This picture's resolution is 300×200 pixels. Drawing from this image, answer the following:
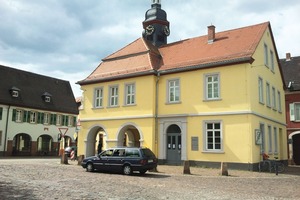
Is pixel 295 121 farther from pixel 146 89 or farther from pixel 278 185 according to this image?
pixel 278 185

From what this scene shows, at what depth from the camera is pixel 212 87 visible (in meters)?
22.3

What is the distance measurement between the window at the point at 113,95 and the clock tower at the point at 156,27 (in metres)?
6.88

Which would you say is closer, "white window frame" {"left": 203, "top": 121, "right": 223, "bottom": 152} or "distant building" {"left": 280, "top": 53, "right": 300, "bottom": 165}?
"white window frame" {"left": 203, "top": 121, "right": 223, "bottom": 152}

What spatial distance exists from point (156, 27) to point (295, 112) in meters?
15.5

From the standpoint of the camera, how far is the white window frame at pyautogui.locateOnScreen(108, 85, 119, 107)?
26.8m

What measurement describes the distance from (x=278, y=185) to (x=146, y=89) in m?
13.0

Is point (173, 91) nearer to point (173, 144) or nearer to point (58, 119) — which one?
point (173, 144)

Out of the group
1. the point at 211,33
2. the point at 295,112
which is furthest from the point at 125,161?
the point at 295,112

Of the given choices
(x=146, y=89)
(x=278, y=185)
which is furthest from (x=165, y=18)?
(x=278, y=185)

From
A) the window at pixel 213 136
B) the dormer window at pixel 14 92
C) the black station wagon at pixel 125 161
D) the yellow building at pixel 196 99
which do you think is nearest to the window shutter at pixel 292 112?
the yellow building at pixel 196 99

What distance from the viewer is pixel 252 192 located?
12.1m

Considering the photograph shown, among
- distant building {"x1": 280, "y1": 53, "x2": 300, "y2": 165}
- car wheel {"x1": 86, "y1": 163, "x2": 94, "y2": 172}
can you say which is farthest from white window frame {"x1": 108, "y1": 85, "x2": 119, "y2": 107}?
distant building {"x1": 280, "y1": 53, "x2": 300, "y2": 165}

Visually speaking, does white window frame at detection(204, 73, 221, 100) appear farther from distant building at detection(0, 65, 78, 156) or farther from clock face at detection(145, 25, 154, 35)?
distant building at detection(0, 65, 78, 156)

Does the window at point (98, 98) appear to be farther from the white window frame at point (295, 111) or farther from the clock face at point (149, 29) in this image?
A: the white window frame at point (295, 111)
